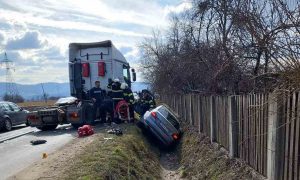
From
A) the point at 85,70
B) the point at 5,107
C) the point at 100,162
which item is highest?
the point at 85,70

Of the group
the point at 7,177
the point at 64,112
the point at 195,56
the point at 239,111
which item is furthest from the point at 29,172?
the point at 195,56

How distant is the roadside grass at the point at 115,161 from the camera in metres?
7.57

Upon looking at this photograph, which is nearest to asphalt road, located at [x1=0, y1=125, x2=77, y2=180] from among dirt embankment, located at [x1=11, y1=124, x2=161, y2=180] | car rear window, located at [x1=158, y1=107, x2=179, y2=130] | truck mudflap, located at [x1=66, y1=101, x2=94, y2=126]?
dirt embankment, located at [x1=11, y1=124, x2=161, y2=180]

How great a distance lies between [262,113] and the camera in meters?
6.30

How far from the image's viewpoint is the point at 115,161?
8758 millimetres

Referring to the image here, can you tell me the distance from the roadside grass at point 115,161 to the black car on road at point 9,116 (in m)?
7.82

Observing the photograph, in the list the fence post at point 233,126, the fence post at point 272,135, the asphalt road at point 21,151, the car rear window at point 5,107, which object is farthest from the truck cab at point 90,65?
the fence post at point 272,135

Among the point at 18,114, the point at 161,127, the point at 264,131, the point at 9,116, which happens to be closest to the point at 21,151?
the point at 161,127

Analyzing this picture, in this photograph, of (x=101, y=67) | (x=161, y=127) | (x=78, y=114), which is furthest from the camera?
(x=101, y=67)

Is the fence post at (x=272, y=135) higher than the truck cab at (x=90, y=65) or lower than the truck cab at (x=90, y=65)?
lower

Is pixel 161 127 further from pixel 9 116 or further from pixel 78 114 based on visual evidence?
pixel 9 116

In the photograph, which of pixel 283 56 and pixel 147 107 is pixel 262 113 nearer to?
pixel 283 56

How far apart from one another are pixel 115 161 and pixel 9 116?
38.1 feet

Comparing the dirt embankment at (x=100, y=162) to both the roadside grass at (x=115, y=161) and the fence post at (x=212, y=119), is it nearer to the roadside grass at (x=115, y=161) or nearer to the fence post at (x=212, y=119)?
the roadside grass at (x=115, y=161)
